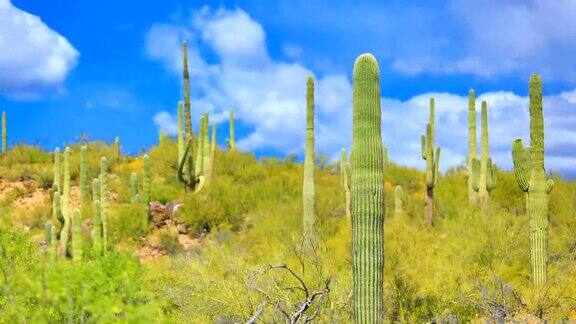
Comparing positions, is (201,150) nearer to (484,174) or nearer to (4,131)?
(484,174)

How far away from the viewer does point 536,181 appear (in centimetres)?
1386

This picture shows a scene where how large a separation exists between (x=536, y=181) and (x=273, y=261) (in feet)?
16.1

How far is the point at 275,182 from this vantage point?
87.7 ft

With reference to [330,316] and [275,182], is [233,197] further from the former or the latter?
[330,316]

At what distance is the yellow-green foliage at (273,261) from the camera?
6.79 metres

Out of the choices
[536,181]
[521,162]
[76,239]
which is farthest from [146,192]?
[536,181]

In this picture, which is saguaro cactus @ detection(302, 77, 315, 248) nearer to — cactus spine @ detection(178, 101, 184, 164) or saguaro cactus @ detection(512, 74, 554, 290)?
saguaro cactus @ detection(512, 74, 554, 290)

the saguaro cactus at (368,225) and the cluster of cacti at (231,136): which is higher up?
the cluster of cacti at (231,136)

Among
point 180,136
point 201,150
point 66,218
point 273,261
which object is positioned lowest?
point 273,261

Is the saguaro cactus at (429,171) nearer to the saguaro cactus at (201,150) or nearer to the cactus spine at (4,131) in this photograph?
the saguaro cactus at (201,150)

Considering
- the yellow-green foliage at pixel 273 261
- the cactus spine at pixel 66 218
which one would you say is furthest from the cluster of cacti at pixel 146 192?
the cactus spine at pixel 66 218

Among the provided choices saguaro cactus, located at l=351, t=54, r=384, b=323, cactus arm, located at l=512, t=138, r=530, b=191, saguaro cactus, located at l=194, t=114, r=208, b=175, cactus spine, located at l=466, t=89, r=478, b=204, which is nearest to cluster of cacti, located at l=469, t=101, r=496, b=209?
cactus spine, located at l=466, t=89, r=478, b=204

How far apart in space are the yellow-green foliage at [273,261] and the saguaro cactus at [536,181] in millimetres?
442

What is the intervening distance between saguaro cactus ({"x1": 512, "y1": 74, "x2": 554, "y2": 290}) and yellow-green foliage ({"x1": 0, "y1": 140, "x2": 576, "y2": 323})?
1.45 feet
